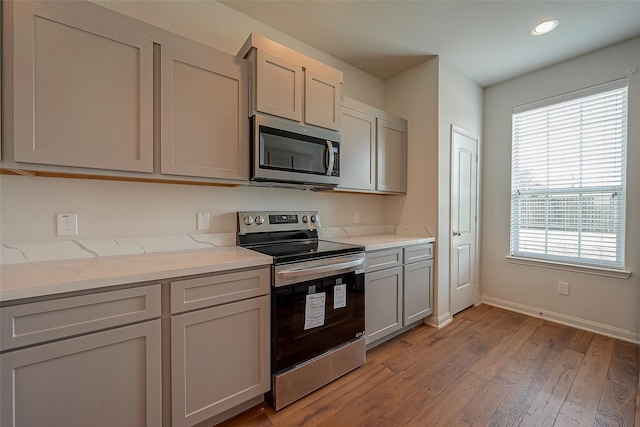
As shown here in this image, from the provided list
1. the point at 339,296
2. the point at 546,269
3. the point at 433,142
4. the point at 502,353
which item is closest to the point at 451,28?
the point at 433,142

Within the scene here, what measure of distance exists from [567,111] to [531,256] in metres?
1.57

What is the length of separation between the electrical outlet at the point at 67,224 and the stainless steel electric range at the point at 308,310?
0.94 m

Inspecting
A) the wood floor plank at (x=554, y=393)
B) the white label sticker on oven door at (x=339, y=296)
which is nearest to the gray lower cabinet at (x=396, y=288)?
the white label sticker on oven door at (x=339, y=296)

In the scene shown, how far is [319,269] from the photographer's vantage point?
5.72ft

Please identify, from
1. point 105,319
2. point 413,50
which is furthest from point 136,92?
point 413,50

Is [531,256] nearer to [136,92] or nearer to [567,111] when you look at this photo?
[567,111]

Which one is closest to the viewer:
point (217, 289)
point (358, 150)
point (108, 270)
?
point (108, 270)

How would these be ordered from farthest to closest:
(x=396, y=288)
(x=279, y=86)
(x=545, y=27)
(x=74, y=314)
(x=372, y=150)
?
(x=372, y=150), (x=396, y=288), (x=545, y=27), (x=279, y=86), (x=74, y=314)

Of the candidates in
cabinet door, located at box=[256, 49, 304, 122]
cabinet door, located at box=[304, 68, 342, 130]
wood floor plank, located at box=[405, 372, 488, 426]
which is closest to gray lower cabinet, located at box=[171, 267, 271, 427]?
wood floor plank, located at box=[405, 372, 488, 426]

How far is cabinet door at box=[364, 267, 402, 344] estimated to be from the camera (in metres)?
2.19

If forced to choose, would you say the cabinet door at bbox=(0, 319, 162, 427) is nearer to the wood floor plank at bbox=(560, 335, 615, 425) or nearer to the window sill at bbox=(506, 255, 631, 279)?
the wood floor plank at bbox=(560, 335, 615, 425)

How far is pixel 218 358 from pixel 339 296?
2.74ft

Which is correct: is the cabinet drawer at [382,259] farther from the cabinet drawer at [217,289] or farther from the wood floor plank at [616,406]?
the wood floor plank at [616,406]

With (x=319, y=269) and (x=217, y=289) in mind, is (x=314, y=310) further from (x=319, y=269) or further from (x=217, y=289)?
(x=217, y=289)
